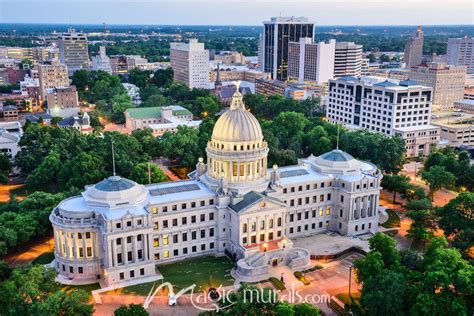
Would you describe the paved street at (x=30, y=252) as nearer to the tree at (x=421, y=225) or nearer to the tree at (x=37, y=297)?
the tree at (x=37, y=297)

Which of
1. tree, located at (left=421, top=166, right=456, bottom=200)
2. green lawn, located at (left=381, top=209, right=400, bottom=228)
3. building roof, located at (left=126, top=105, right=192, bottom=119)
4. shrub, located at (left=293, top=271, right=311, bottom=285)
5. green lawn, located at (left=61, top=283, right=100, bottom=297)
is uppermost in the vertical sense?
building roof, located at (left=126, top=105, right=192, bottom=119)

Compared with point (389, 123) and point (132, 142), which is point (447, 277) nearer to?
point (132, 142)

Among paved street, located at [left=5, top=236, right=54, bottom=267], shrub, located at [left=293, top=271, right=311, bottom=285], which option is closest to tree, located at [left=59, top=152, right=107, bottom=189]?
paved street, located at [left=5, top=236, right=54, bottom=267]

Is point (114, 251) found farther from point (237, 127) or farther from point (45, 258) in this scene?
point (237, 127)

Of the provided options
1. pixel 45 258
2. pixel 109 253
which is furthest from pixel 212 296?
pixel 45 258

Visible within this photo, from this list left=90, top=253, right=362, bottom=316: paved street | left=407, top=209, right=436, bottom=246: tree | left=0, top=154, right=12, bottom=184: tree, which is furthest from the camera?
left=0, top=154, right=12, bottom=184: tree

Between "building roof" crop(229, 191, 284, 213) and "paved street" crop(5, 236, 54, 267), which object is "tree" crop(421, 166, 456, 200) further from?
"paved street" crop(5, 236, 54, 267)
